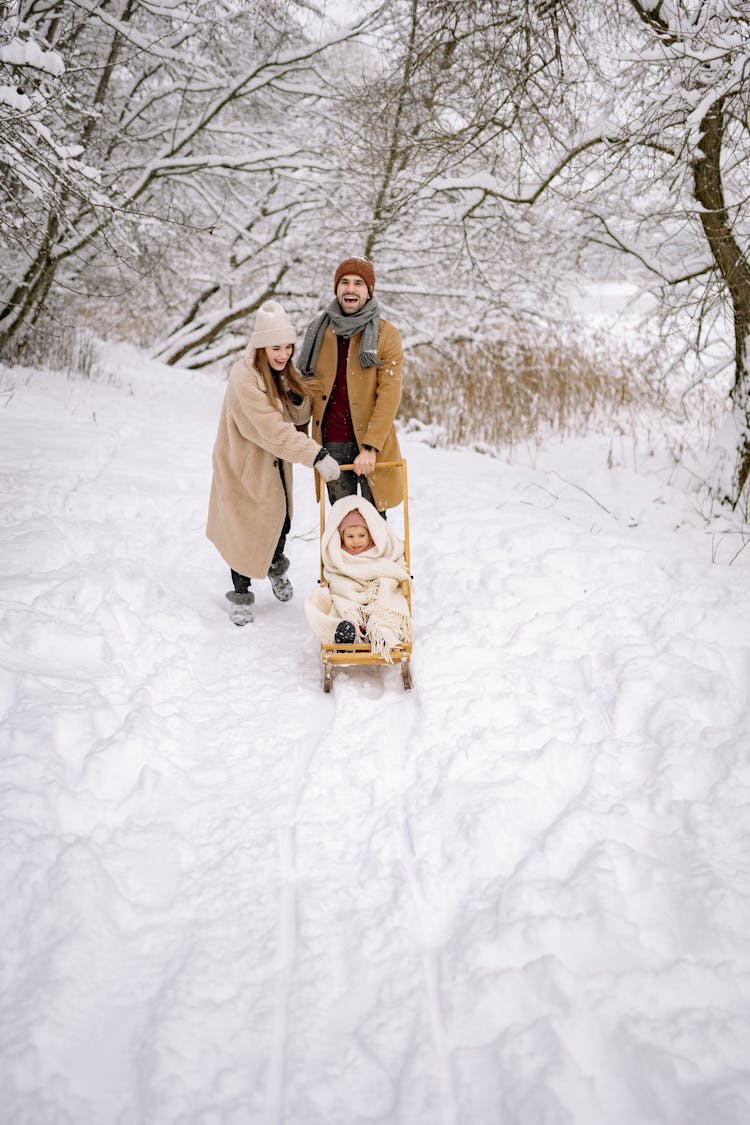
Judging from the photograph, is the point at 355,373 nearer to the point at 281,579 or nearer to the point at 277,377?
the point at 277,377

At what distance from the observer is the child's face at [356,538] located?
4.05m

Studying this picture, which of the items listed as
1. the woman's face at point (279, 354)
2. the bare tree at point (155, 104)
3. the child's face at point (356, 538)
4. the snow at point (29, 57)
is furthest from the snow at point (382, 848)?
the bare tree at point (155, 104)

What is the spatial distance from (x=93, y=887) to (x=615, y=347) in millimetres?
9556

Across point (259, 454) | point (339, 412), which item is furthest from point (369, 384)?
point (259, 454)

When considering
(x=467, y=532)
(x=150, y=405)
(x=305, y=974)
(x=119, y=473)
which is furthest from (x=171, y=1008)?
(x=150, y=405)

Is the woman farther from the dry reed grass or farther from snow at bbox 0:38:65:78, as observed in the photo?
the dry reed grass

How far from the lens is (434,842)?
8.66 ft

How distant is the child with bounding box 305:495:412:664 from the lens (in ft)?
12.3

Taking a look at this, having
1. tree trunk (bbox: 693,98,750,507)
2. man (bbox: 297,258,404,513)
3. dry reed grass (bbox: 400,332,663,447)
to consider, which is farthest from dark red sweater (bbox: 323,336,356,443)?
dry reed grass (bbox: 400,332,663,447)

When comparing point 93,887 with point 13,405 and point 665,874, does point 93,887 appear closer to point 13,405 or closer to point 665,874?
point 665,874

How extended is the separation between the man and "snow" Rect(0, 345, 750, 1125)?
1143 mm

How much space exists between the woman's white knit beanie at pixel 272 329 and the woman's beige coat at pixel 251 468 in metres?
0.13

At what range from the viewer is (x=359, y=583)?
400 centimetres

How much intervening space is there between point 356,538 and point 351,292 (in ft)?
4.60
